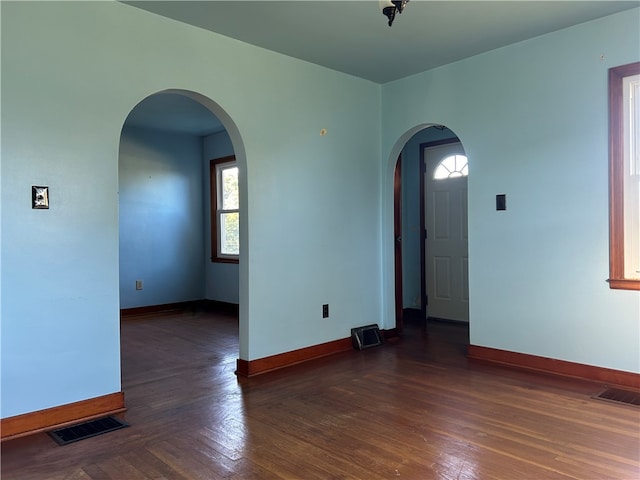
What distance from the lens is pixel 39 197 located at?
2625mm

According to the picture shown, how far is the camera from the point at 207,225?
6980 millimetres

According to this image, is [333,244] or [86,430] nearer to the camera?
[86,430]

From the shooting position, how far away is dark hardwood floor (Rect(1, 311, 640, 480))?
2.16m


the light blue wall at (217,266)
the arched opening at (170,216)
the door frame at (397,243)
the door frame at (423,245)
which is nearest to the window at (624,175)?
the door frame at (397,243)

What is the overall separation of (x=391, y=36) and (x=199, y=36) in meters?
1.41

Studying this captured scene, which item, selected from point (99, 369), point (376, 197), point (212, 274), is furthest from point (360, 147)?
point (212, 274)

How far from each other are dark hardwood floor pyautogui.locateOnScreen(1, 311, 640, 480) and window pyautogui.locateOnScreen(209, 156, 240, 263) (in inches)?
112

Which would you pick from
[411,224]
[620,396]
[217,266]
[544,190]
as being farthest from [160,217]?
[620,396]

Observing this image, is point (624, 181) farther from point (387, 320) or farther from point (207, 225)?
point (207, 225)

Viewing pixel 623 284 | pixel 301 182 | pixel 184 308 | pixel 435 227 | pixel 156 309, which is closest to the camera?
pixel 623 284

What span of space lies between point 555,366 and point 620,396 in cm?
54

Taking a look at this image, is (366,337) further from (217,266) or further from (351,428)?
(217,266)

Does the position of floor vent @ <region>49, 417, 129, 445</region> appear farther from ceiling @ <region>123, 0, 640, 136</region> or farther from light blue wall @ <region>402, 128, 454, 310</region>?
light blue wall @ <region>402, 128, 454, 310</region>

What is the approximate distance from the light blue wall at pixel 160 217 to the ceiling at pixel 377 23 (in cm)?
338
